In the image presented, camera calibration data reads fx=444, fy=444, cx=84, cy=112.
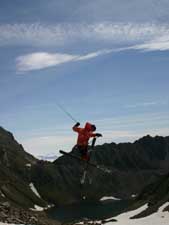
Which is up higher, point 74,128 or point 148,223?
point 74,128

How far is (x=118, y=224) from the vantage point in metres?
68.2

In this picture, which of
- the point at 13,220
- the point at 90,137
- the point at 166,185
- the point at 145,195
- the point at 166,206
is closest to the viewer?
the point at 90,137

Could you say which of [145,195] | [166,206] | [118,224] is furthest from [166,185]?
[118,224]

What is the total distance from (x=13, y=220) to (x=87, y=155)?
70.7 ft

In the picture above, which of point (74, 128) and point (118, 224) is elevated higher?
point (74, 128)

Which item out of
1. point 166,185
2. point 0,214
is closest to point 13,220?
point 0,214

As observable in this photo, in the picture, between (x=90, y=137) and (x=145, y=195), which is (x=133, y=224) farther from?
(x=145, y=195)

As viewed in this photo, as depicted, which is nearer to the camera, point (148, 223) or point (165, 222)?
point (165, 222)

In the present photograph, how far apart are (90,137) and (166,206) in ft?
168

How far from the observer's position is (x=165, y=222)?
6100 cm

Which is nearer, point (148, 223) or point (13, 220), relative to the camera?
point (13, 220)

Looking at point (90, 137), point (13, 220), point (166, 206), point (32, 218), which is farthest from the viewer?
point (166, 206)

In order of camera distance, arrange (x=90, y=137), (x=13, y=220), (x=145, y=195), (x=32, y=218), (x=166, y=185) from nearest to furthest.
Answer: (x=90, y=137), (x=13, y=220), (x=32, y=218), (x=166, y=185), (x=145, y=195)

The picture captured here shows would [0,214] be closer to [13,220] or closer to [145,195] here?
[13,220]
